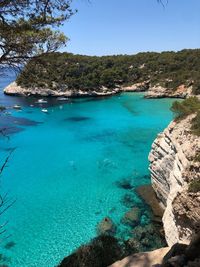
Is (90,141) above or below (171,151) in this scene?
below

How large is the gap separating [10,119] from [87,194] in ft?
93.0

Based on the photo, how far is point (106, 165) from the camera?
88.4 ft

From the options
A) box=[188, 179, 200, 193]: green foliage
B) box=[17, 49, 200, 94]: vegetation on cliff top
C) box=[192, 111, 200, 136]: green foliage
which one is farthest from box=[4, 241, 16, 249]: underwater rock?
box=[17, 49, 200, 94]: vegetation on cliff top

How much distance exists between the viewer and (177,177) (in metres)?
15.0

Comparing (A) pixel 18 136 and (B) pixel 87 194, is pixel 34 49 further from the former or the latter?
(A) pixel 18 136

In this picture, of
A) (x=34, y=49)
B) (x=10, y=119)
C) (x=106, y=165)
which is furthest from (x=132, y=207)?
(x=10, y=119)

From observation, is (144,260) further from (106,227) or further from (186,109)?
(186,109)

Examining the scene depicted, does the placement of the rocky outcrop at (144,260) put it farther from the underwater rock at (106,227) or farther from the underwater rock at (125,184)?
the underwater rock at (125,184)

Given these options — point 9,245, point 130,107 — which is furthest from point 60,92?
point 9,245

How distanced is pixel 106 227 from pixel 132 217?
1.73 metres

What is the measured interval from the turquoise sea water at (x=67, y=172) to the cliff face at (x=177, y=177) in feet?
9.25

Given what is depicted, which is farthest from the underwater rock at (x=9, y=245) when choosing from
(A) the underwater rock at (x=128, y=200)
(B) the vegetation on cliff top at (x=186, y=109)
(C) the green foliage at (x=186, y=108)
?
(C) the green foliage at (x=186, y=108)

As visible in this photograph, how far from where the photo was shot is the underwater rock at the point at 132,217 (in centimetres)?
1723

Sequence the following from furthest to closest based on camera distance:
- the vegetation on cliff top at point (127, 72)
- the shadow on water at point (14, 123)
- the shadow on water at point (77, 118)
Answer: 1. the vegetation on cliff top at point (127, 72)
2. the shadow on water at point (77, 118)
3. the shadow on water at point (14, 123)
